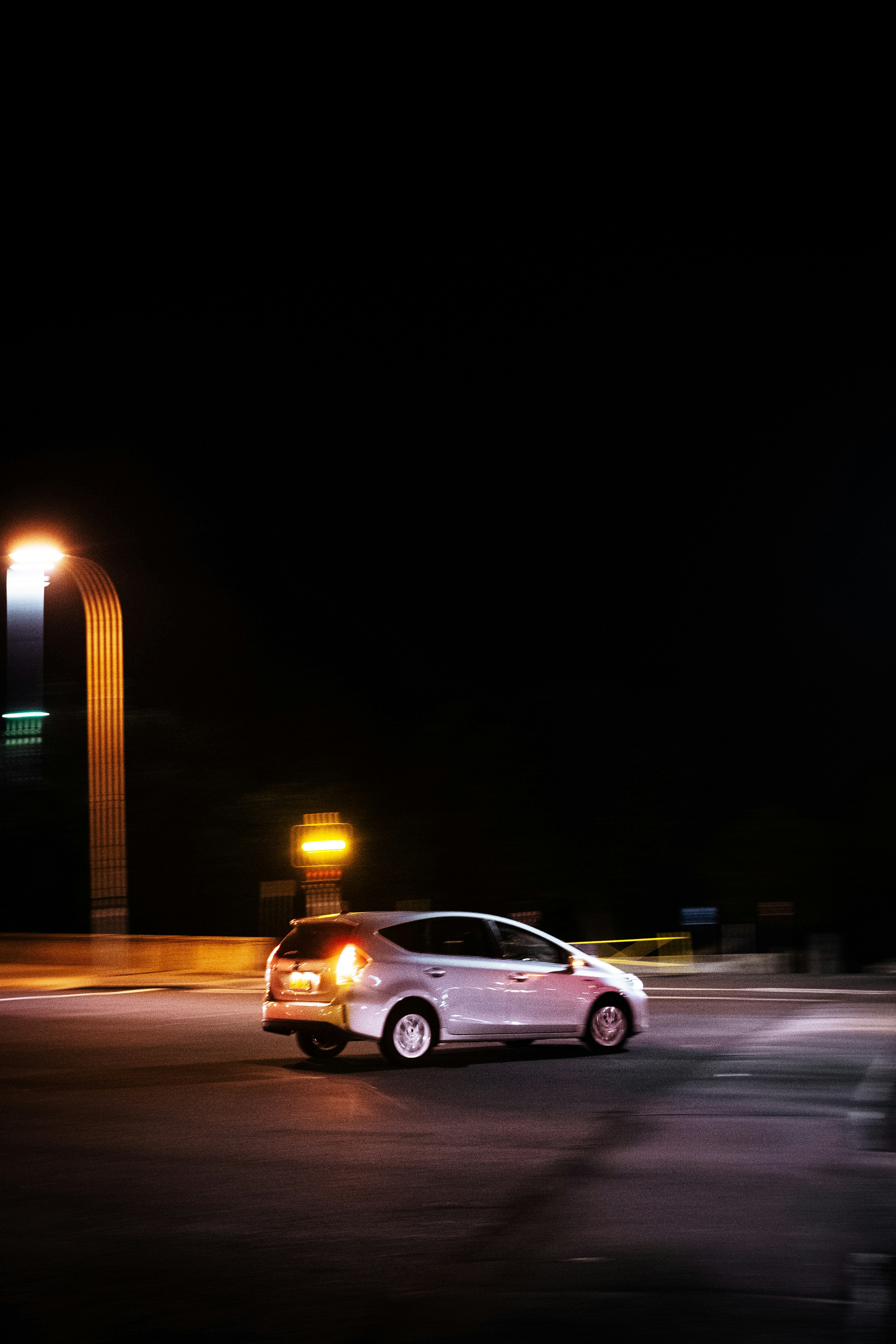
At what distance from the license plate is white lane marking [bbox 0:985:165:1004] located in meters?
11.2

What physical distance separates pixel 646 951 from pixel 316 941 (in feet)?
111

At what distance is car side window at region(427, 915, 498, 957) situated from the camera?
1445 cm

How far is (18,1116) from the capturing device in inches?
443

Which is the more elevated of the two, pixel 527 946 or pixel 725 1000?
pixel 527 946

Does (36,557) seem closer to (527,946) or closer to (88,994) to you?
(88,994)

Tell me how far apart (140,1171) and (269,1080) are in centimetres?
435

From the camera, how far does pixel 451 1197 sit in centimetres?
805

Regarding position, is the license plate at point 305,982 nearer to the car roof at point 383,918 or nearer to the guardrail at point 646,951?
the car roof at point 383,918

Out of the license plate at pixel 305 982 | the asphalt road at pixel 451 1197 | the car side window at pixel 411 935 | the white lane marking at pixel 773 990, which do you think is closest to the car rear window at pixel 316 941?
the license plate at pixel 305 982

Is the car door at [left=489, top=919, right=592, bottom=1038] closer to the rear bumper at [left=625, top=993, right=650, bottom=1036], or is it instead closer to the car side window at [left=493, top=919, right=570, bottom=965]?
the car side window at [left=493, top=919, right=570, bottom=965]

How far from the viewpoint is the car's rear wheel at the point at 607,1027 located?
15219mm

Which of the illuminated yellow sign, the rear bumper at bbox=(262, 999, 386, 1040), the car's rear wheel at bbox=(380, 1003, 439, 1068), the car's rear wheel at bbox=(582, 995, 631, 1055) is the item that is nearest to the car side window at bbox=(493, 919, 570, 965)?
the car's rear wheel at bbox=(582, 995, 631, 1055)

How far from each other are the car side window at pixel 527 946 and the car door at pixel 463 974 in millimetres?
190

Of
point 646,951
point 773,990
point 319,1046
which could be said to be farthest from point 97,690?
point 646,951
